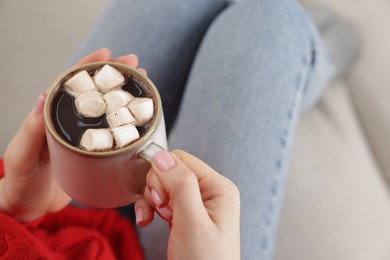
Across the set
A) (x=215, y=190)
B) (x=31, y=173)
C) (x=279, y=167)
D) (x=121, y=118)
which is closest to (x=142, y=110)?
(x=121, y=118)

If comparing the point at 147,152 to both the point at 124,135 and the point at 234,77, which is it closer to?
the point at 124,135

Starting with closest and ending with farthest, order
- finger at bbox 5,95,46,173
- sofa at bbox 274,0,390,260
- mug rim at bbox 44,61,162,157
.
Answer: mug rim at bbox 44,61,162,157 < finger at bbox 5,95,46,173 < sofa at bbox 274,0,390,260

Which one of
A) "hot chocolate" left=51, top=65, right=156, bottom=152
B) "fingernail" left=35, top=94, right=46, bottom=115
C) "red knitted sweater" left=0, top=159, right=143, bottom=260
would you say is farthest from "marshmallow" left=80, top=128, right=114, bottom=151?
"red knitted sweater" left=0, top=159, right=143, bottom=260

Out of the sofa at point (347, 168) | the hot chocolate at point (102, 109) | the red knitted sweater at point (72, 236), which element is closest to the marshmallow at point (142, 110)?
the hot chocolate at point (102, 109)

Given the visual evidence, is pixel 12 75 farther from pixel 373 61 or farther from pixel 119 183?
pixel 373 61

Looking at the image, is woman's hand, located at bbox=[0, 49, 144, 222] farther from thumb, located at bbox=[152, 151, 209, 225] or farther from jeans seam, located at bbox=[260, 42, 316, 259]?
jeans seam, located at bbox=[260, 42, 316, 259]

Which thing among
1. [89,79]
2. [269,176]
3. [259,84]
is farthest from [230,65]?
[89,79]
